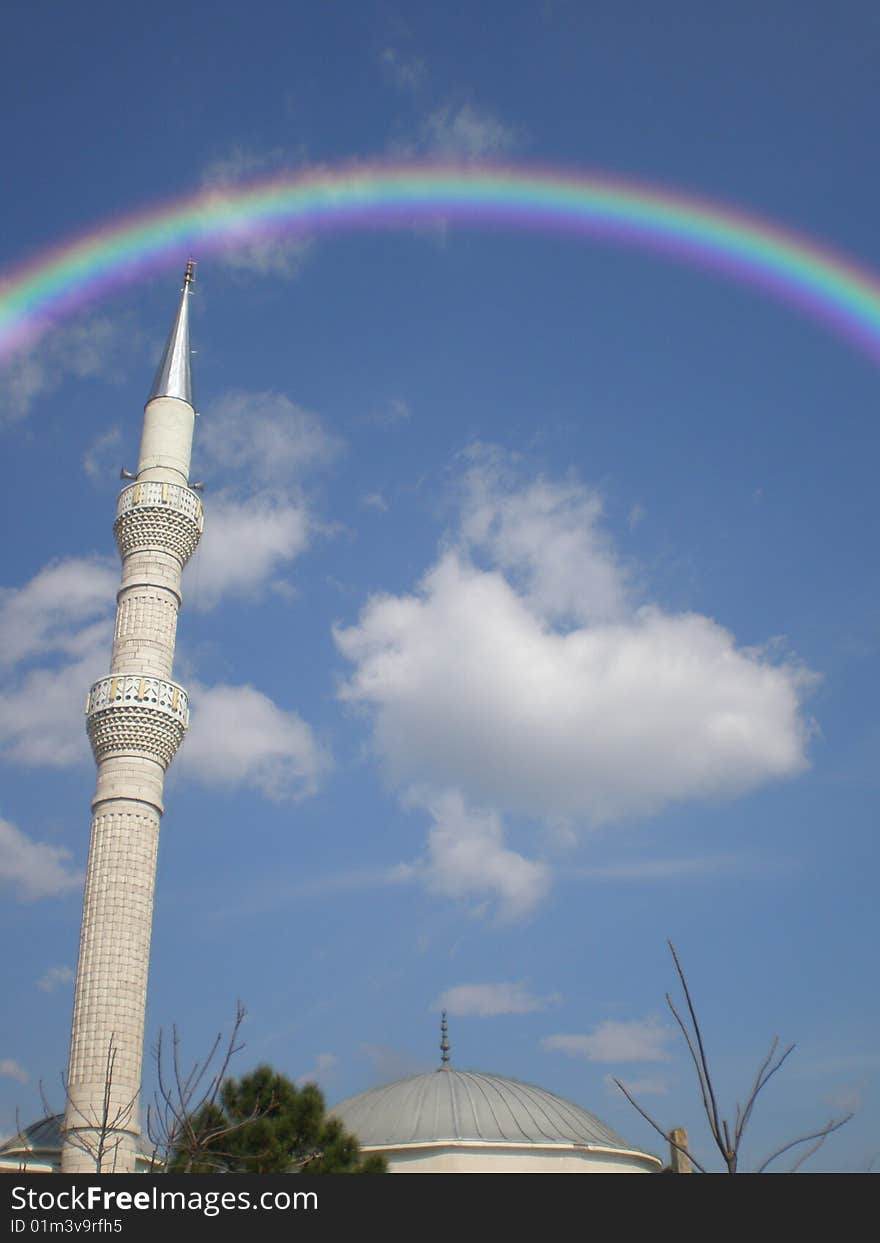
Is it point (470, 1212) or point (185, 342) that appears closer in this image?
point (470, 1212)

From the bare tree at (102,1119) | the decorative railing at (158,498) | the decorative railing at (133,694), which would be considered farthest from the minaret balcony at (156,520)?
the bare tree at (102,1119)

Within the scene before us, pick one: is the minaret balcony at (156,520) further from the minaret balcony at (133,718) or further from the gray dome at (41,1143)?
the gray dome at (41,1143)

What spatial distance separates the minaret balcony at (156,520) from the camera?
34750 mm

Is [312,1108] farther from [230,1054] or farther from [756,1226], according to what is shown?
[756,1226]

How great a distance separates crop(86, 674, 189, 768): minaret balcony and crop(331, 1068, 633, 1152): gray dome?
11351mm

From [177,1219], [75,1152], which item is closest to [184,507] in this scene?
[75,1152]

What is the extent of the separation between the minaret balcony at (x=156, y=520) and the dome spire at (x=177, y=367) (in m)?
3.50

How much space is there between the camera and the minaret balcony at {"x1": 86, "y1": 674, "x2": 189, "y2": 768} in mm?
31766

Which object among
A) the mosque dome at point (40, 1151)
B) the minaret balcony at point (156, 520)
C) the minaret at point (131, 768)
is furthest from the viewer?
the minaret balcony at point (156, 520)

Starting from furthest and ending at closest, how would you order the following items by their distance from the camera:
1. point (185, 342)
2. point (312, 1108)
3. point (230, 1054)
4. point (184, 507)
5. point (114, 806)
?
point (185, 342), point (184, 507), point (114, 806), point (312, 1108), point (230, 1054)

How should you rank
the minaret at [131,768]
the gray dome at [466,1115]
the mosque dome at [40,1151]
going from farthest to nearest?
1. the gray dome at [466,1115]
2. the mosque dome at [40,1151]
3. the minaret at [131,768]

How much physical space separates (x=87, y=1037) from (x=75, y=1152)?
2390mm

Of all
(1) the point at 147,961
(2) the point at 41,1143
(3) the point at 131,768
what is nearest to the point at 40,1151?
(2) the point at 41,1143

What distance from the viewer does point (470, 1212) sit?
36.8ft
